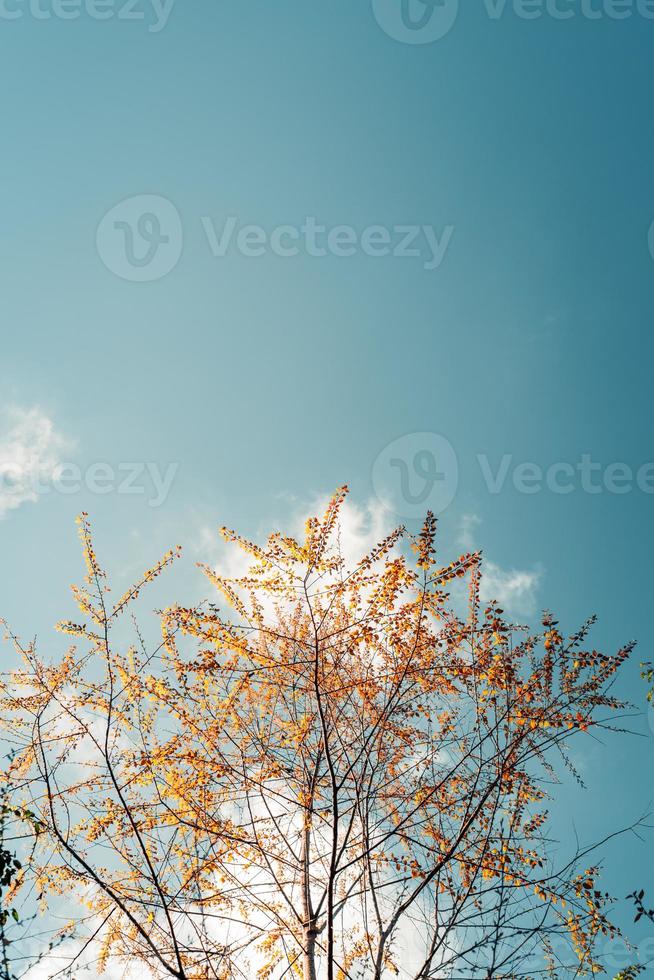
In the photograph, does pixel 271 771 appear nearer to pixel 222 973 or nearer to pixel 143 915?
pixel 143 915

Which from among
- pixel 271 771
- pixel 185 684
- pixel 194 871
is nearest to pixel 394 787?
pixel 271 771

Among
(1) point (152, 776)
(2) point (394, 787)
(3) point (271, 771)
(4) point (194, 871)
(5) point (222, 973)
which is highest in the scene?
(2) point (394, 787)

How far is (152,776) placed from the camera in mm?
Result: 4988

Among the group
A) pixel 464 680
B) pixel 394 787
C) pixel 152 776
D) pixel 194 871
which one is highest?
pixel 464 680

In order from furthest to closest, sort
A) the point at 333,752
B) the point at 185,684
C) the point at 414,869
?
the point at 333,752 → the point at 185,684 → the point at 414,869

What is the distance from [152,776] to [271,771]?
1.16 meters

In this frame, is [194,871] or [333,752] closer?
[194,871]

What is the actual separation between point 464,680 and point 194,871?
2.92 meters

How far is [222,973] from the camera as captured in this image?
559cm

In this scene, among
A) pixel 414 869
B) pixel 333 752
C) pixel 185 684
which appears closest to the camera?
pixel 414 869

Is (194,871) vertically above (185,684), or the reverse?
(185,684)

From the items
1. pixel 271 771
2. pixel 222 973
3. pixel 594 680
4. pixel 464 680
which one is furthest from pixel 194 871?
pixel 594 680

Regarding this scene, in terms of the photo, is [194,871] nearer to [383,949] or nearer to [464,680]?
[383,949]

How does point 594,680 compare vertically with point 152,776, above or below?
above
